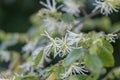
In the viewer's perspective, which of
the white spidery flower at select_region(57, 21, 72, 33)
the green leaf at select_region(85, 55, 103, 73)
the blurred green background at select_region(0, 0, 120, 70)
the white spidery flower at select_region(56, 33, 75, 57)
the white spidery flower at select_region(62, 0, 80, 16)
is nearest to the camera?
the green leaf at select_region(85, 55, 103, 73)

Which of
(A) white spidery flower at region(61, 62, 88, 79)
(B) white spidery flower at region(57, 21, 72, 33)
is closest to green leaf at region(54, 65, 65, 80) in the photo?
(A) white spidery flower at region(61, 62, 88, 79)

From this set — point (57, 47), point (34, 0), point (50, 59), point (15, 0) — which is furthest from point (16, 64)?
point (15, 0)

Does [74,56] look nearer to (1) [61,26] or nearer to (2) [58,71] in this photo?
(2) [58,71]

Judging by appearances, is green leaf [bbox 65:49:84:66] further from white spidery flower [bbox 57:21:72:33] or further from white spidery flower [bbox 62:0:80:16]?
white spidery flower [bbox 62:0:80:16]

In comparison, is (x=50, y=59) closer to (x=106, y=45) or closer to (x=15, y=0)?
(x=106, y=45)

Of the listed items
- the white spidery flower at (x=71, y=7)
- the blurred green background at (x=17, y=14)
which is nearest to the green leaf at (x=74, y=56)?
the white spidery flower at (x=71, y=7)

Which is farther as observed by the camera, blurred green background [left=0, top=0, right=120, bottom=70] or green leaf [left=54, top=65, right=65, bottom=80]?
blurred green background [left=0, top=0, right=120, bottom=70]

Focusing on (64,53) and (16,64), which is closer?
(64,53)
